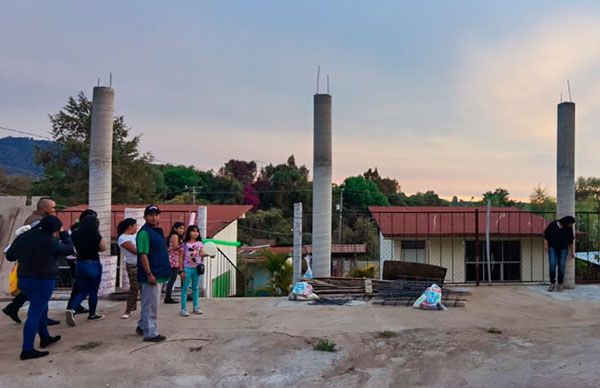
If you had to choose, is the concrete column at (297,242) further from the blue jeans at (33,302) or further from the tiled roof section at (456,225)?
the tiled roof section at (456,225)

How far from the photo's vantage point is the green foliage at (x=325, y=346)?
5.88 meters

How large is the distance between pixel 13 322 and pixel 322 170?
5.83 metres

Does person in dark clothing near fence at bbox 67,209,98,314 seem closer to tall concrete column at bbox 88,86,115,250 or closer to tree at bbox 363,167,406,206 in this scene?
Answer: tall concrete column at bbox 88,86,115,250

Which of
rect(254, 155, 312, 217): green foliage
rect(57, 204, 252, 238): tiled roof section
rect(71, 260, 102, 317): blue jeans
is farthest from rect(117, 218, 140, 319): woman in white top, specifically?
rect(254, 155, 312, 217): green foliage

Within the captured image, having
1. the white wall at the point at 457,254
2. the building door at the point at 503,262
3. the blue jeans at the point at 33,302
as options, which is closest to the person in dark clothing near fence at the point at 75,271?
the blue jeans at the point at 33,302

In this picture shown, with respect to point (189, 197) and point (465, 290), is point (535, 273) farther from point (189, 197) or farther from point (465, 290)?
point (189, 197)

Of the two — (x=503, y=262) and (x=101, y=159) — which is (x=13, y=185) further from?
(x=503, y=262)

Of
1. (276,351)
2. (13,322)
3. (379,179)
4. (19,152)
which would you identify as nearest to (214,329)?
(276,351)

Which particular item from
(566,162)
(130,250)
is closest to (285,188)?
(566,162)

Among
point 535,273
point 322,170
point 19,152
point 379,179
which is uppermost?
point 19,152

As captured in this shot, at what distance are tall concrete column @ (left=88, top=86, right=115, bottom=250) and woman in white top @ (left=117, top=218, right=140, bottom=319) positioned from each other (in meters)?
2.05

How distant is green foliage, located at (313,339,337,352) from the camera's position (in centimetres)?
588

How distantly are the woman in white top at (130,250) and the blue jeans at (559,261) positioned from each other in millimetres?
7876

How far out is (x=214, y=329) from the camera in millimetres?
6809
